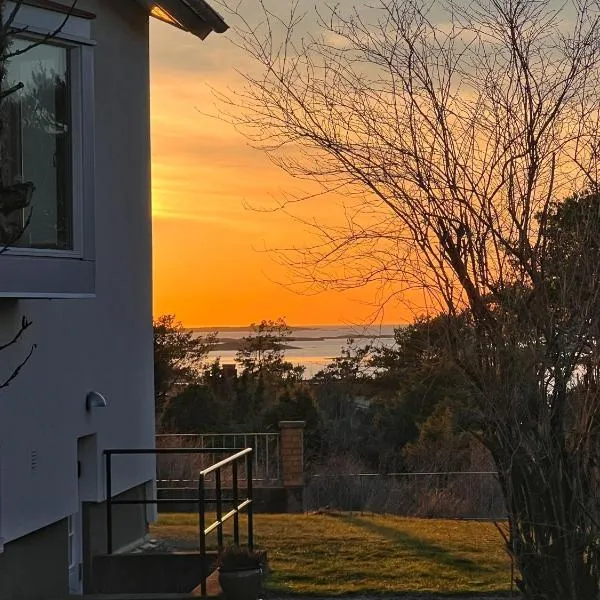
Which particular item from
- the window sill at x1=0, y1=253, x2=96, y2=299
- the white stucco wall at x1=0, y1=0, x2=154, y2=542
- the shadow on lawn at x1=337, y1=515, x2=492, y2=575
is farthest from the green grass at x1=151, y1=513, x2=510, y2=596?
the window sill at x1=0, y1=253, x2=96, y2=299

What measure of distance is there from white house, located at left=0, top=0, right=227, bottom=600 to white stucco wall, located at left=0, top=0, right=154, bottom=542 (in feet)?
0.06

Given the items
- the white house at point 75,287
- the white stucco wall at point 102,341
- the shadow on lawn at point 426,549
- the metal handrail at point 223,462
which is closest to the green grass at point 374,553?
the shadow on lawn at point 426,549

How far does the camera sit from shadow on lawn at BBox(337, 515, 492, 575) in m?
11.5

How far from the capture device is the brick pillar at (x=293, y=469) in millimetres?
19781

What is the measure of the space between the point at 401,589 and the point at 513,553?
2.64 m

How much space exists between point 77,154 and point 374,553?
5.60 m

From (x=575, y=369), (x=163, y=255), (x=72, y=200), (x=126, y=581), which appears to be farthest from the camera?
(x=163, y=255)

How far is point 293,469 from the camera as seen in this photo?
1984 centimetres

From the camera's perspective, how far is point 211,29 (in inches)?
531

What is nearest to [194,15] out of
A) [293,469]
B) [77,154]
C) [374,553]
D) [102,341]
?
[77,154]

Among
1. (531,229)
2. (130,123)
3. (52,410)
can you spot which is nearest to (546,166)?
(531,229)

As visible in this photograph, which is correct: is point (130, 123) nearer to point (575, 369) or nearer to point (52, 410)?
point (52, 410)

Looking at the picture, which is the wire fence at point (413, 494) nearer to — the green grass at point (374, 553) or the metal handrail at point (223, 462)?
the green grass at point (374, 553)

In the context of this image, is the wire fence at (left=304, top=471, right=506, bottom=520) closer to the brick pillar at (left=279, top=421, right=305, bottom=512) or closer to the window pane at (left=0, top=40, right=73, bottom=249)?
the brick pillar at (left=279, top=421, right=305, bottom=512)
